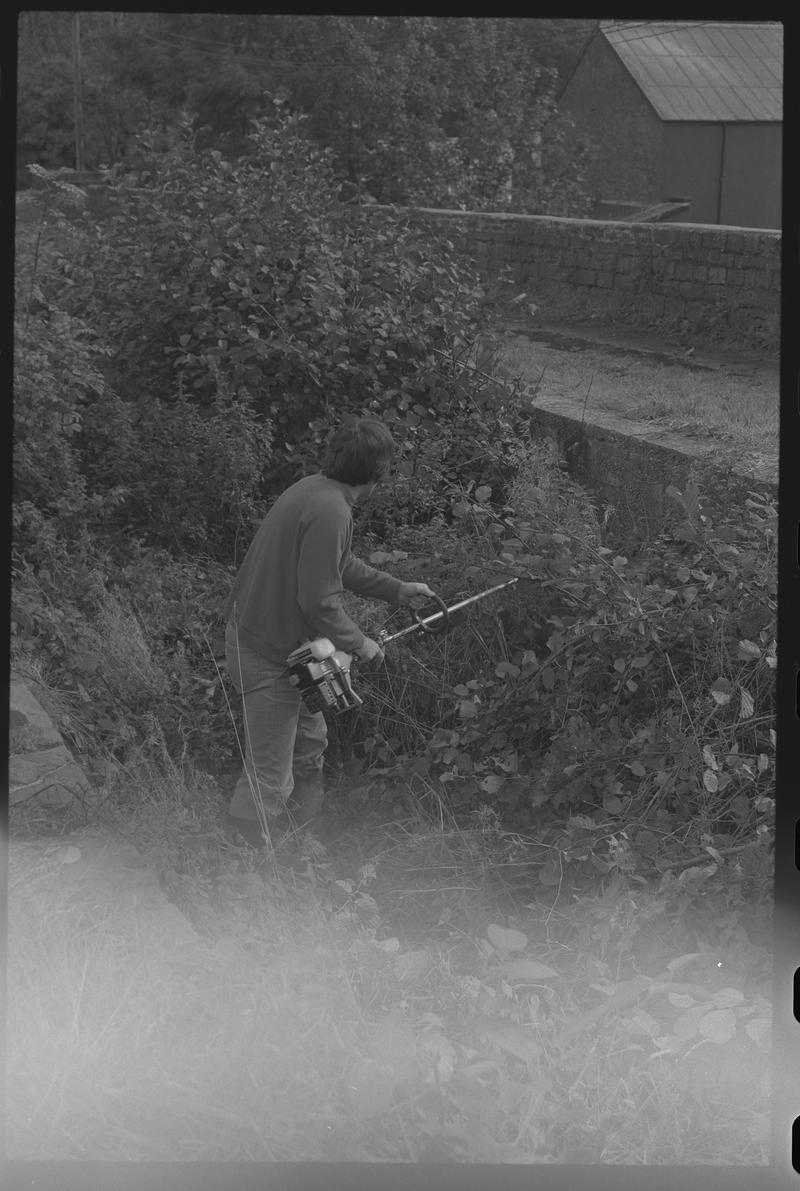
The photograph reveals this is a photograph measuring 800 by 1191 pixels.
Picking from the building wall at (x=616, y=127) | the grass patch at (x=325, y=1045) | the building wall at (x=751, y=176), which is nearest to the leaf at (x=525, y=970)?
the grass patch at (x=325, y=1045)

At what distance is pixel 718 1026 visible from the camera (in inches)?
123

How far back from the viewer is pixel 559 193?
22.6 m

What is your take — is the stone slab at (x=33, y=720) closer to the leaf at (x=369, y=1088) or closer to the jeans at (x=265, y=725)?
the jeans at (x=265, y=725)

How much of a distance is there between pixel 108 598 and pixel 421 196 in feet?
47.3

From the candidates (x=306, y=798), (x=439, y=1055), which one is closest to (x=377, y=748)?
(x=306, y=798)

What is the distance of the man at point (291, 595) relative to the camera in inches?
176

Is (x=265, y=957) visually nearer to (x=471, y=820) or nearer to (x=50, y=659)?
(x=471, y=820)

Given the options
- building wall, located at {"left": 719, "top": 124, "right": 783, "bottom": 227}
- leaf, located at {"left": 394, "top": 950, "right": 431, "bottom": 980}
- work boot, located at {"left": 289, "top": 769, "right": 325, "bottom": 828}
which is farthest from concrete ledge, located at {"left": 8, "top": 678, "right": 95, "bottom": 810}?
building wall, located at {"left": 719, "top": 124, "right": 783, "bottom": 227}

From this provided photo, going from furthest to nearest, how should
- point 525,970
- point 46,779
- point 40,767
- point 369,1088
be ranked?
point 40,767
point 46,779
point 525,970
point 369,1088

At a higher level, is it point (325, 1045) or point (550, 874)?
point (325, 1045)

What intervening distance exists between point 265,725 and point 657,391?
199 inches

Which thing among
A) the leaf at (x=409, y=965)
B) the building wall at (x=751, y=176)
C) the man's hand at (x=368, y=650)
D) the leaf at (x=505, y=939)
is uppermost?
the building wall at (x=751, y=176)

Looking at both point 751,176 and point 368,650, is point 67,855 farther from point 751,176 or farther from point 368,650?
point 751,176

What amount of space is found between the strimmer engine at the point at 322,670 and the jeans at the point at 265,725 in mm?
142
